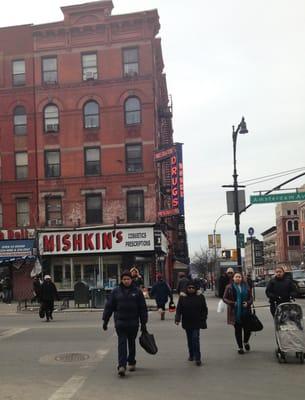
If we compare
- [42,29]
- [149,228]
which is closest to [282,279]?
[149,228]

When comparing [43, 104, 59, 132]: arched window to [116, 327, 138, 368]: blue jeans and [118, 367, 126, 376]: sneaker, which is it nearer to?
[116, 327, 138, 368]: blue jeans

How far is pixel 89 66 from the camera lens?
117ft

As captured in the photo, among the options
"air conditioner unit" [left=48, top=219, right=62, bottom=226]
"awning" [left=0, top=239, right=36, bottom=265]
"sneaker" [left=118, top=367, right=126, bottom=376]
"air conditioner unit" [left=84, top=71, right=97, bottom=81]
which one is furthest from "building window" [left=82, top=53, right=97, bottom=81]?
"sneaker" [left=118, top=367, right=126, bottom=376]

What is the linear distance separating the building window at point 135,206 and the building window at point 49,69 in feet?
31.2

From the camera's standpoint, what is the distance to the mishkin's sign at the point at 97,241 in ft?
110

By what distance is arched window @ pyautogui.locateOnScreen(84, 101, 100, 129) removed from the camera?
35438 mm

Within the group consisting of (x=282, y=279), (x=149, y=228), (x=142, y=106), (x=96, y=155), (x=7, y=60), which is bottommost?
(x=282, y=279)

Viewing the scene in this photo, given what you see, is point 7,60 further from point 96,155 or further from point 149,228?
point 149,228

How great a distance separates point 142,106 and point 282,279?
2473cm

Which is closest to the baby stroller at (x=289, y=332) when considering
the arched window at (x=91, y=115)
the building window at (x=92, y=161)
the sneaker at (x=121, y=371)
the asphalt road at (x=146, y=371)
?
the asphalt road at (x=146, y=371)

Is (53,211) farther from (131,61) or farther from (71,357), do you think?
(71,357)

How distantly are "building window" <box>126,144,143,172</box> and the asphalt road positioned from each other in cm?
2122

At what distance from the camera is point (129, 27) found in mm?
35094

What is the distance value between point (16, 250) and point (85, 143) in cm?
823
